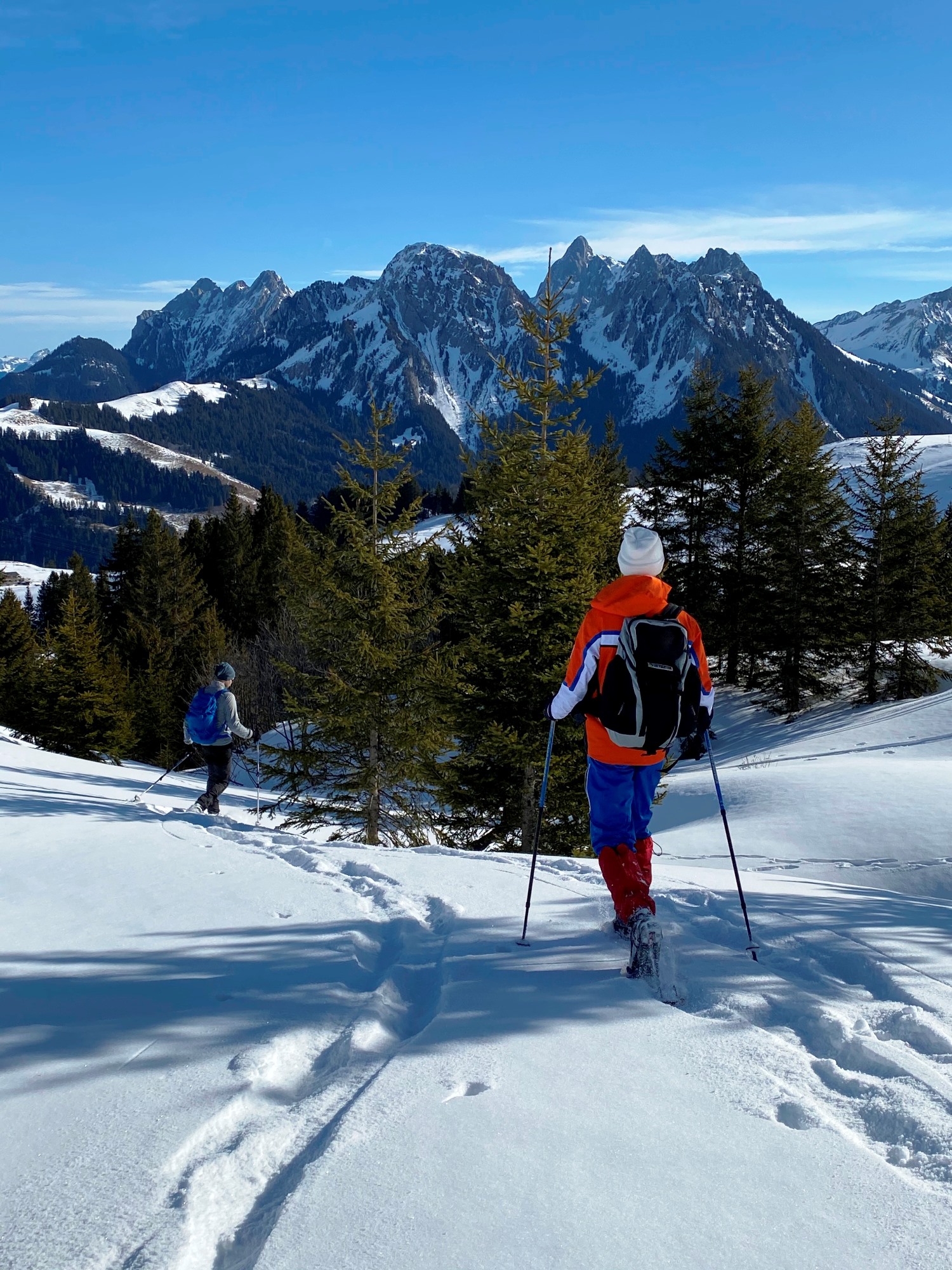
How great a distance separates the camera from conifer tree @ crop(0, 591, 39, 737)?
34244 mm

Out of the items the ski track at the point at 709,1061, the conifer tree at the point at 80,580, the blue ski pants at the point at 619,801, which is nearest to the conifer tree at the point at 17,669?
the conifer tree at the point at 80,580

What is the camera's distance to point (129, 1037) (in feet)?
10.7

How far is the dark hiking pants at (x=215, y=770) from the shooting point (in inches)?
414

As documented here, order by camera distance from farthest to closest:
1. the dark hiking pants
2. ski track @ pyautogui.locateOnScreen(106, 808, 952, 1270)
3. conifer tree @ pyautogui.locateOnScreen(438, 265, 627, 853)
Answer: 1. conifer tree @ pyautogui.locateOnScreen(438, 265, 627, 853)
2. the dark hiking pants
3. ski track @ pyautogui.locateOnScreen(106, 808, 952, 1270)

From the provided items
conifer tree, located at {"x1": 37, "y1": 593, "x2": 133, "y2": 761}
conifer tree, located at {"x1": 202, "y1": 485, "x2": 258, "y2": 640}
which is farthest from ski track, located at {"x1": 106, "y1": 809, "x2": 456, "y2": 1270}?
conifer tree, located at {"x1": 202, "y1": 485, "x2": 258, "y2": 640}

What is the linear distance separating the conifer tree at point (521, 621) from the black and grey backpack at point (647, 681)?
725cm

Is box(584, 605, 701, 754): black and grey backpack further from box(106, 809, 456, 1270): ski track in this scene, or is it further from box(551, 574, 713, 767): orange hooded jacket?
box(106, 809, 456, 1270): ski track

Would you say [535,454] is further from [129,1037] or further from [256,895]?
[129,1037]

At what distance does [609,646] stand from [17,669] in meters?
43.0

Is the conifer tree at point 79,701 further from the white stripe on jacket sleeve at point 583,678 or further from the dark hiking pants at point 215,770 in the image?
the white stripe on jacket sleeve at point 583,678

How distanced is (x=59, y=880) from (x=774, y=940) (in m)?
4.80

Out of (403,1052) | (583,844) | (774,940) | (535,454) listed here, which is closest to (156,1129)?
(403,1052)

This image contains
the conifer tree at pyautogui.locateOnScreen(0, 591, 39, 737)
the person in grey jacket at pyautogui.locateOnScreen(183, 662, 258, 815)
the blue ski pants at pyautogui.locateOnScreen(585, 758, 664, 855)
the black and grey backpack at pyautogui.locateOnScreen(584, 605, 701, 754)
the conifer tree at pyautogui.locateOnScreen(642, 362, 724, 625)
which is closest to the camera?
the black and grey backpack at pyautogui.locateOnScreen(584, 605, 701, 754)

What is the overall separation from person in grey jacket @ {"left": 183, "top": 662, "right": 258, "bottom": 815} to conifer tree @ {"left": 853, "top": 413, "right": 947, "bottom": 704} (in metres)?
Answer: 19.7
